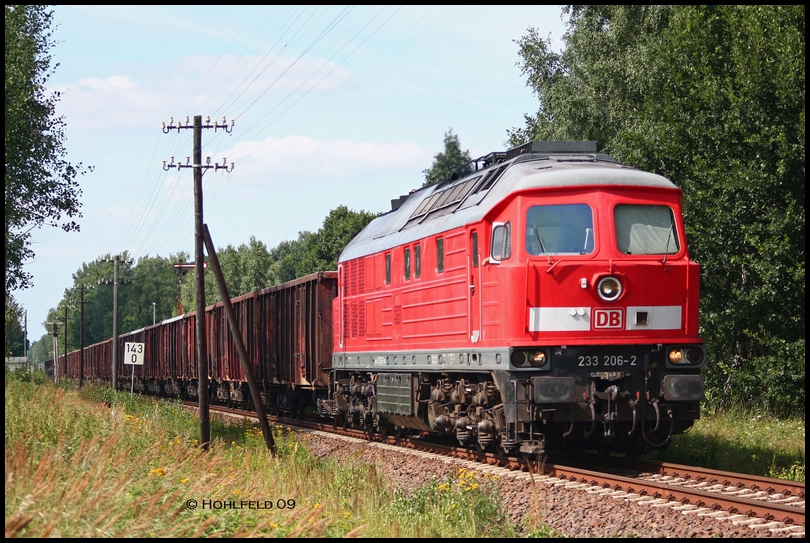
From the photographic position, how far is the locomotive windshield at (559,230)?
13.2 meters

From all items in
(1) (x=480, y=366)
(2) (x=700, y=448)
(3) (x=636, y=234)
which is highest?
(3) (x=636, y=234)

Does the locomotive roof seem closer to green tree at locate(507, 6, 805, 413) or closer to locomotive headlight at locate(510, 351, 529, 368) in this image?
locomotive headlight at locate(510, 351, 529, 368)

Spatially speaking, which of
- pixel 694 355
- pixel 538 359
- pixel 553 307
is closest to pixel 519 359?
pixel 538 359

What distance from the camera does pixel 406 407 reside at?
17359 millimetres

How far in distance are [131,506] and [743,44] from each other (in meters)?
19.4

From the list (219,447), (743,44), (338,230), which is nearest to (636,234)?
(219,447)

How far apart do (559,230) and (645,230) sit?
123 cm

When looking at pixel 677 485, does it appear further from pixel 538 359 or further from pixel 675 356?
pixel 538 359

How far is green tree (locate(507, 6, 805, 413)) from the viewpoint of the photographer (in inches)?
845

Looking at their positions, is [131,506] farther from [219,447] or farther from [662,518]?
[219,447]

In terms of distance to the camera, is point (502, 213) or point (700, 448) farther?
point (700, 448)

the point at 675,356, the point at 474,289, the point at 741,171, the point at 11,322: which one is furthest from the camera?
the point at 11,322

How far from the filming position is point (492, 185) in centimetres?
1444

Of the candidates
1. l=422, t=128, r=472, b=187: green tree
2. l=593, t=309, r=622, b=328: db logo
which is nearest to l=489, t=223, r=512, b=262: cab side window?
l=593, t=309, r=622, b=328: db logo
